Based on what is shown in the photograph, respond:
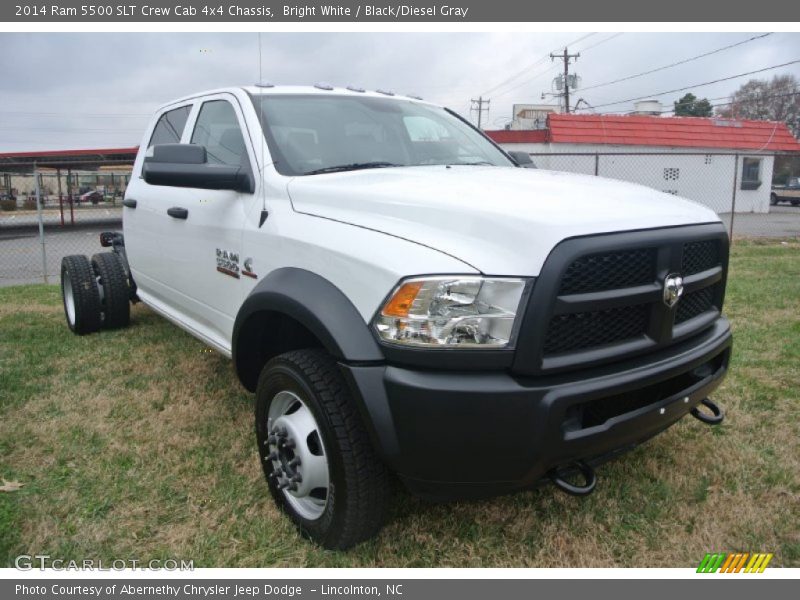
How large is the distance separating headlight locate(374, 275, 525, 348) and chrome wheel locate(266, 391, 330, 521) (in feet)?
2.03

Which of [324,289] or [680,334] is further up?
[324,289]

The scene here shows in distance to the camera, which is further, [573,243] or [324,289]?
[324,289]

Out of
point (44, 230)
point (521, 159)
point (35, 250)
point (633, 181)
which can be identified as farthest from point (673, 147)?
point (521, 159)

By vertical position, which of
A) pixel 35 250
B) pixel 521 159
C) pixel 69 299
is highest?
pixel 521 159

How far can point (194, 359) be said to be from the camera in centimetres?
492

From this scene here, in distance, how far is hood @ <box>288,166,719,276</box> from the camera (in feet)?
6.73

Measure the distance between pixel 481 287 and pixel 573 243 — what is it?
1.10 ft

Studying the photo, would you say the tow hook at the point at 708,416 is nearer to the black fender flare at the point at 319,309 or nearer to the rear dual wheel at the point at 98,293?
the black fender flare at the point at 319,309

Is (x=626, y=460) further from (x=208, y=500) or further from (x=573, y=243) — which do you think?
(x=208, y=500)

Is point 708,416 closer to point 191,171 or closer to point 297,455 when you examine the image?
point 297,455

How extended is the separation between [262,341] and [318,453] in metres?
0.79

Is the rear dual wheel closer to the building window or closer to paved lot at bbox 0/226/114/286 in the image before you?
paved lot at bbox 0/226/114/286

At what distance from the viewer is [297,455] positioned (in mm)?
2471

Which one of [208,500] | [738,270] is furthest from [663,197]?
[738,270]
